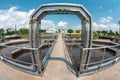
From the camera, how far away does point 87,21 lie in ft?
21.1

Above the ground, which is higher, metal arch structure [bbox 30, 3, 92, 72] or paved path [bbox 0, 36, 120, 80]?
metal arch structure [bbox 30, 3, 92, 72]

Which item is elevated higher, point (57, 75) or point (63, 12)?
point (63, 12)

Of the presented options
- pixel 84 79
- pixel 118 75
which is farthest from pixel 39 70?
pixel 118 75

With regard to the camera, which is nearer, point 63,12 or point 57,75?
point 57,75

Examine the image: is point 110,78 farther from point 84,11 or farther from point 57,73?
point 84,11

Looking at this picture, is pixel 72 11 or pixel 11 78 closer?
pixel 11 78

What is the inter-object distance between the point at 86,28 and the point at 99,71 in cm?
241

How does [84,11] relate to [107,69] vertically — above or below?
above

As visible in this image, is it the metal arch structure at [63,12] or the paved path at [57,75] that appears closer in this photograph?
the paved path at [57,75]

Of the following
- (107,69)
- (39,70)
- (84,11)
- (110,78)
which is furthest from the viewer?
(84,11)

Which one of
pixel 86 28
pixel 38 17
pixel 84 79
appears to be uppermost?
pixel 38 17

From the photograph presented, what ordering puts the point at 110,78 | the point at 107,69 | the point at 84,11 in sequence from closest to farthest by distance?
the point at 110,78 → the point at 107,69 → the point at 84,11

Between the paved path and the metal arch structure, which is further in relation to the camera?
the metal arch structure

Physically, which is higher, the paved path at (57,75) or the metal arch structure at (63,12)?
the metal arch structure at (63,12)
